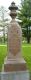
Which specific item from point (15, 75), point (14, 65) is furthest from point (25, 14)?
point (15, 75)

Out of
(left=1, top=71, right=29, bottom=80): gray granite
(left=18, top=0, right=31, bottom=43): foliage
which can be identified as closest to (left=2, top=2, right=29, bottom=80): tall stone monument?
(left=1, top=71, right=29, bottom=80): gray granite

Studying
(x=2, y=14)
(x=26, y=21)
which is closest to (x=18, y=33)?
(x=26, y=21)

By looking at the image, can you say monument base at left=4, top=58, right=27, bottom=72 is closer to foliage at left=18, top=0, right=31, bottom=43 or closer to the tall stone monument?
the tall stone monument

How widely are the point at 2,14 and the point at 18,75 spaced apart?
4222 centimetres

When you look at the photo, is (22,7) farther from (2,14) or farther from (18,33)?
(18,33)

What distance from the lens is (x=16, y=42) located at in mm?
8445

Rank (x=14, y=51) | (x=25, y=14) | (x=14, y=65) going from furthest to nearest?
(x=25, y=14) → (x=14, y=51) → (x=14, y=65)

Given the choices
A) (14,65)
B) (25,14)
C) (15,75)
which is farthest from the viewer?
(25,14)

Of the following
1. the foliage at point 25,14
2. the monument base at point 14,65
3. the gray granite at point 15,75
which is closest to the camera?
the gray granite at point 15,75

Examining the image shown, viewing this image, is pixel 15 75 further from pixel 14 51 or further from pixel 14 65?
pixel 14 51

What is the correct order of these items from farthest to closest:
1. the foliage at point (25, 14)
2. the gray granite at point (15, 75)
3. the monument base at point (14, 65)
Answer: the foliage at point (25, 14)
the monument base at point (14, 65)
the gray granite at point (15, 75)

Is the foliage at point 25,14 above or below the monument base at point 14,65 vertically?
below

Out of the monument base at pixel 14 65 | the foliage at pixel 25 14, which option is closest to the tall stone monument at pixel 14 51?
the monument base at pixel 14 65

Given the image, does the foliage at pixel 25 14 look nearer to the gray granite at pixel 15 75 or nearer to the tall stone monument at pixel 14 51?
the tall stone monument at pixel 14 51
